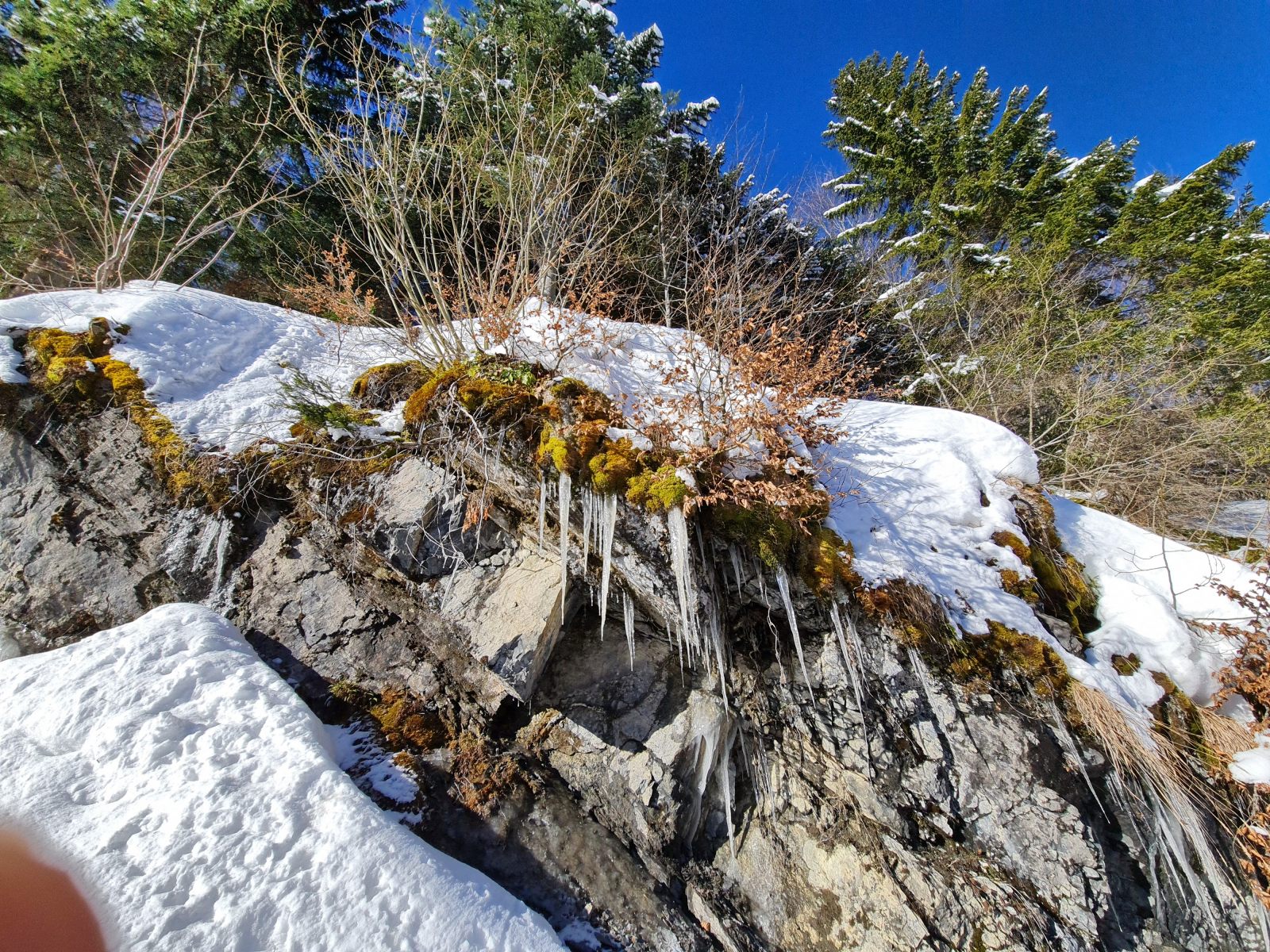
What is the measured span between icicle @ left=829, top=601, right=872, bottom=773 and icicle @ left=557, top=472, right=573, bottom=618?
175 centimetres

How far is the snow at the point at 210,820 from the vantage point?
65.7 inches

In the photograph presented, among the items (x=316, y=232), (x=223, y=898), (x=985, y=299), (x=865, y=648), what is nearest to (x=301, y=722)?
(x=223, y=898)

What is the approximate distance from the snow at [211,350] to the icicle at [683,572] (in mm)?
3171

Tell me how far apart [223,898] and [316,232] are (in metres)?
7.44

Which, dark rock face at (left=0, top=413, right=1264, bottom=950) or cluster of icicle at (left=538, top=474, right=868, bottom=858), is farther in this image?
cluster of icicle at (left=538, top=474, right=868, bottom=858)

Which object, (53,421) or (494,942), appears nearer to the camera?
(494,942)

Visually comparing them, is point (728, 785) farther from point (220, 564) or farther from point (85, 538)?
point (85, 538)

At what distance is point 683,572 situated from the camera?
263 cm

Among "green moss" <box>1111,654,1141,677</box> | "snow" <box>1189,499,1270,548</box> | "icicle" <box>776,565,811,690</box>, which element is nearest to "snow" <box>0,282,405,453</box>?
"icicle" <box>776,565,811,690</box>

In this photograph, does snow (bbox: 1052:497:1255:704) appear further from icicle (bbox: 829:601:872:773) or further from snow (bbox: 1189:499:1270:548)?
snow (bbox: 1189:499:1270:548)

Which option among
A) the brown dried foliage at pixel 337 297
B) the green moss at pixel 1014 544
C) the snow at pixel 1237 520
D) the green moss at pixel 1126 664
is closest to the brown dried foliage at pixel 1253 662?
the green moss at pixel 1126 664

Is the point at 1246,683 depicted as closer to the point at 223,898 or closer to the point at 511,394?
the point at 511,394

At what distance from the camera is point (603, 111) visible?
6148 mm

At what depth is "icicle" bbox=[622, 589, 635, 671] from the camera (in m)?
2.86
